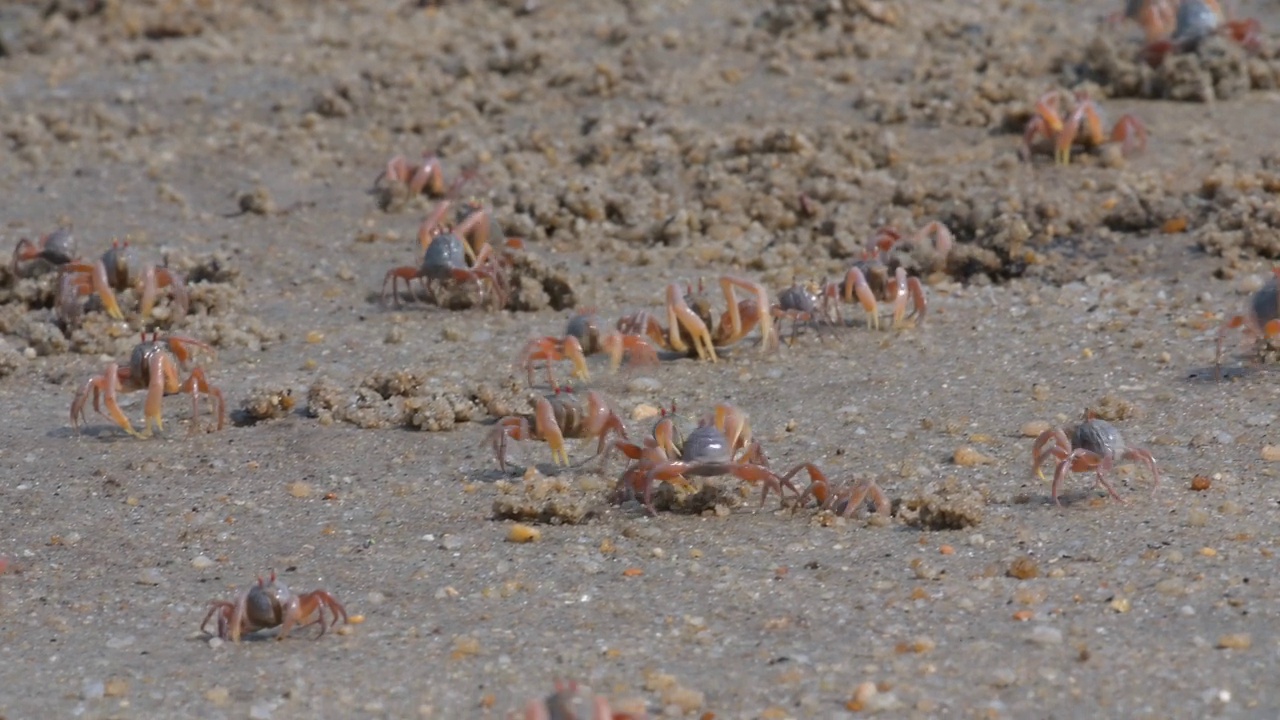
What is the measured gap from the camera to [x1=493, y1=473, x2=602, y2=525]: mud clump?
4.59 meters

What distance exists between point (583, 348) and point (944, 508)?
197 cm

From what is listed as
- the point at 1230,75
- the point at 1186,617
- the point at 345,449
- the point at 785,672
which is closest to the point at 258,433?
the point at 345,449

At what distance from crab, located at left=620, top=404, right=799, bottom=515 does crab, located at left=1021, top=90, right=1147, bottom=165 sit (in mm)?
3351

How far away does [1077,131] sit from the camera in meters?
7.48

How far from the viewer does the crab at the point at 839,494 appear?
15.0 ft

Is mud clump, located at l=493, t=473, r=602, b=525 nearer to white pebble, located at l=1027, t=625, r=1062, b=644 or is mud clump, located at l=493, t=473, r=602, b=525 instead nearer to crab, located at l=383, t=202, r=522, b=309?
white pebble, located at l=1027, t=625, r=1062, b=644

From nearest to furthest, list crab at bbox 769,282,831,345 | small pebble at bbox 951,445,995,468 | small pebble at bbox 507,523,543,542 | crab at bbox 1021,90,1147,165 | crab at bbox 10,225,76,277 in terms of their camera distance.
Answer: small pebble at bbox 507,523,543,542, small pebble at bbox 951,445,995,468, crab at bbox 769,282,831,345, crab at bbox 10,225,76,277, crab at bbox 1021,90,1147,165

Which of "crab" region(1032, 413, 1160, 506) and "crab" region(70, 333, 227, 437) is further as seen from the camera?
"crab" region(70, 333, 227, 437)

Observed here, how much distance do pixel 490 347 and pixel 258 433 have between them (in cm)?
112

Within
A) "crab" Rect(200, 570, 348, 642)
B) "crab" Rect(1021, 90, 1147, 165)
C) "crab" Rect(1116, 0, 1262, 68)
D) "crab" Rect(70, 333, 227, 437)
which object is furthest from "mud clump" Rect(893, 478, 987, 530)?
"crab" Rect(1116, 0, 1262, 68)

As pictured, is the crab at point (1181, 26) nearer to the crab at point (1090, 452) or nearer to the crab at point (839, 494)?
the crab at point (1090, 452)

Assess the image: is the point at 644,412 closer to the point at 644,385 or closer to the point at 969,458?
the point at 644,385

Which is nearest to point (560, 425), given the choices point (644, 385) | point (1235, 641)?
point (644, 385)

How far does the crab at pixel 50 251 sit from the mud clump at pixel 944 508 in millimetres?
3850
